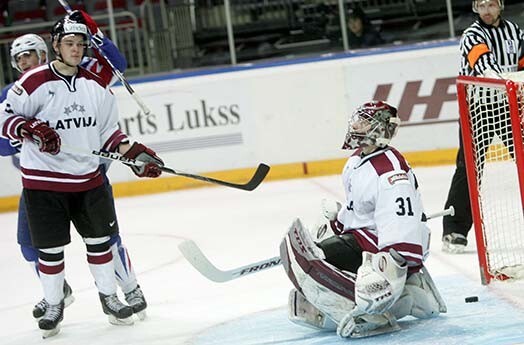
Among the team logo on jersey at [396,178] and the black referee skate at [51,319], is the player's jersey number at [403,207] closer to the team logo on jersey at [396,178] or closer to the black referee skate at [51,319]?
the team logo on jersey at [396,178]

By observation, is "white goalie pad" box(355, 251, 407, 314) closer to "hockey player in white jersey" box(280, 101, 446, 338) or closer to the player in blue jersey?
"hockey player in white jersey" box(280, 101, 446, 338)

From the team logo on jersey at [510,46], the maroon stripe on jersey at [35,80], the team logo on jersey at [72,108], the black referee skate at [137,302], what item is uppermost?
the maroon stripe on jersey at [35,80]

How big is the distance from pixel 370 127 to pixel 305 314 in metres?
0.62

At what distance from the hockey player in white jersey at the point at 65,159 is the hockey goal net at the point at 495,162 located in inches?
44.7

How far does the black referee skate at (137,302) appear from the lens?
4254mm

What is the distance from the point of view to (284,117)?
301 inches

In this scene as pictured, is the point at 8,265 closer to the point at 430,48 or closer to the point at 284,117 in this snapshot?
the point at 284,117

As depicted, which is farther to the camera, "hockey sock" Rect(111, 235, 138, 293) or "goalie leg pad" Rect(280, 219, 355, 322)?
"hockey sock" Rect(111, 235, 138, 293)

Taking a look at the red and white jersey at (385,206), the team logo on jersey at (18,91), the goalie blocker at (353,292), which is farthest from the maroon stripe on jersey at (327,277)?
the team logo on jersey at (18,91)

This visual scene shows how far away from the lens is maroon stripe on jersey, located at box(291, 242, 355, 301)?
3.55m

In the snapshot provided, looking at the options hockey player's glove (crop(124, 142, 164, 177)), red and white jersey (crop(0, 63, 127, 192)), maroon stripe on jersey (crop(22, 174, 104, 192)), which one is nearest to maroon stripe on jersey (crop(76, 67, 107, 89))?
red and white jersey (crop(0, 63, 127, 192))

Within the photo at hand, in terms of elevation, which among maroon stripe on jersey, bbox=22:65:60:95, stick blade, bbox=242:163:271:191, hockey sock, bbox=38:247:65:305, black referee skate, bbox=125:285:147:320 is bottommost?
black referee skate, bbox=125:285:147:320

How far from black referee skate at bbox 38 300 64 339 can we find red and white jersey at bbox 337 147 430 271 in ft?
3.62

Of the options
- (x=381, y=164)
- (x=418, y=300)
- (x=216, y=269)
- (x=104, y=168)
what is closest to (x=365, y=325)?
(x=418, y=300)
